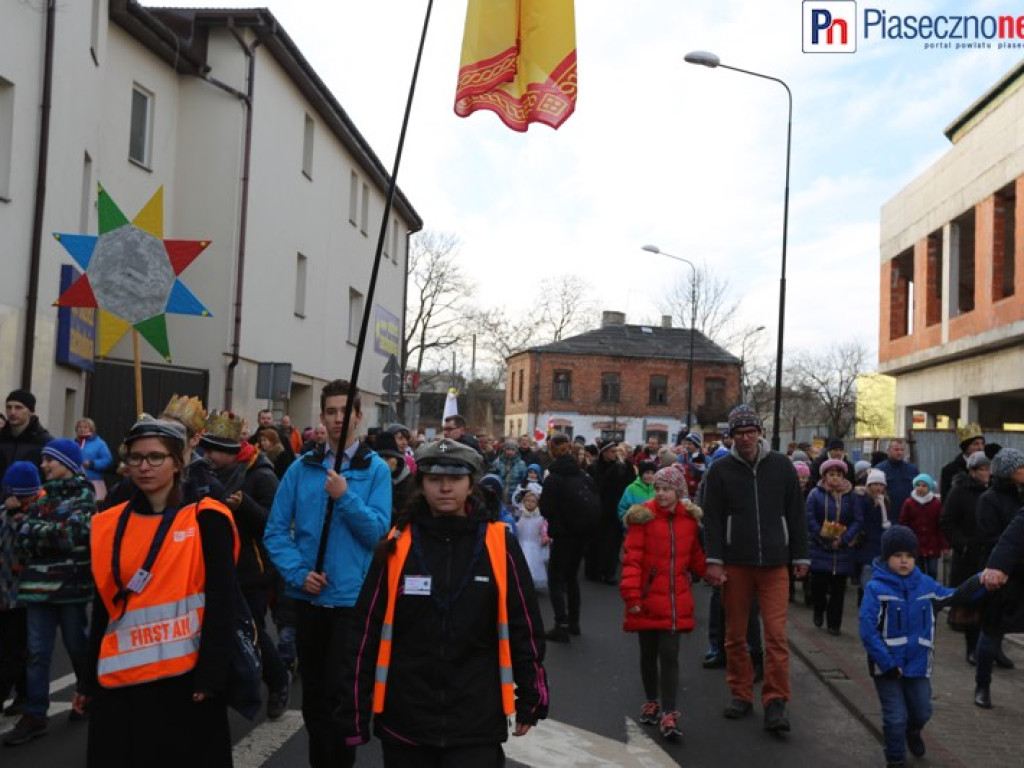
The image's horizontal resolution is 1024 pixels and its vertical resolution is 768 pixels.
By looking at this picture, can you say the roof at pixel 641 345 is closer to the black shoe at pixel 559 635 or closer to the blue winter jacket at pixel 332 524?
the black shoe at pixel 559 635

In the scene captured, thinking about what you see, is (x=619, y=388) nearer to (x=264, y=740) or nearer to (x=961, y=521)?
(x=961, y=521)

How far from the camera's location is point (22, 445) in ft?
26.2

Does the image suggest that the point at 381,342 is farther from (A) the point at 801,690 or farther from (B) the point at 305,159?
(A) the point at 801,690

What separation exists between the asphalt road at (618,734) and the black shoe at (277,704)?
0.09 meters

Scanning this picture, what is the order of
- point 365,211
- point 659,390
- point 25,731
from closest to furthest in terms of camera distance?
point 25,731 < point 365,211 < point 659,390

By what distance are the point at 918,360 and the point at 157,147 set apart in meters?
21.5

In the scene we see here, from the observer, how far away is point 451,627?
352cm

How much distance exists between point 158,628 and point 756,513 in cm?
438

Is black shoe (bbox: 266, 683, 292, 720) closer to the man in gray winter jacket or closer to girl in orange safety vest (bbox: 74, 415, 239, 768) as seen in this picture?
girl in orange safety vest (bbox: 74, 415, 239, 768)

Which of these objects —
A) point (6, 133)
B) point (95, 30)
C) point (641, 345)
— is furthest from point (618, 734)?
point (641, 345)

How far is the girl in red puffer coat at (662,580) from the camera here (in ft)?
22.1

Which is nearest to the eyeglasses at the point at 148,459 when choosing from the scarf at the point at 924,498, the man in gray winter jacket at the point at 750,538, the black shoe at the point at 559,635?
the man in gray winter jacket at the point at 750,538

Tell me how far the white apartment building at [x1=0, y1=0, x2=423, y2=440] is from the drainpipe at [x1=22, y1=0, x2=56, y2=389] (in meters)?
0.02

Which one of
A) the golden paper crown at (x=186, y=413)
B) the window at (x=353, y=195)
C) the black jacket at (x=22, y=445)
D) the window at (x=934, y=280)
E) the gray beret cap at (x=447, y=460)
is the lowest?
the black jacket at (x=22, y=445)
